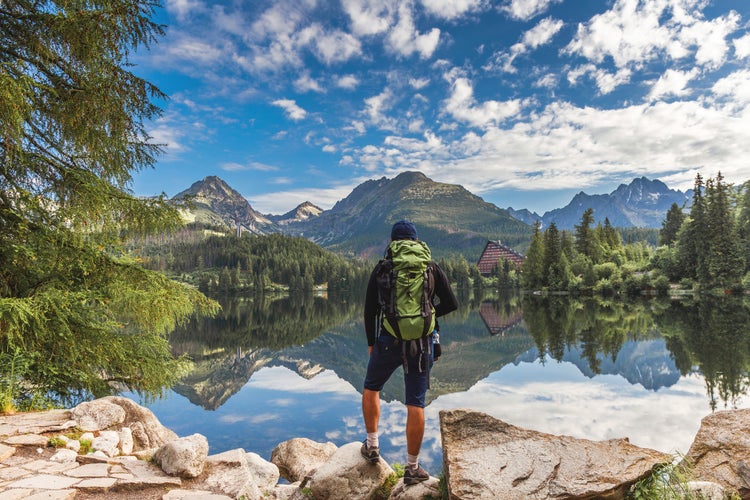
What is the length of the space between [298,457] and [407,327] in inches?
244

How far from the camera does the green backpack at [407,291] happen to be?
4828mm

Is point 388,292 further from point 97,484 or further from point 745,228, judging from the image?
point 745,228

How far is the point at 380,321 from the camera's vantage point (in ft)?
17.1

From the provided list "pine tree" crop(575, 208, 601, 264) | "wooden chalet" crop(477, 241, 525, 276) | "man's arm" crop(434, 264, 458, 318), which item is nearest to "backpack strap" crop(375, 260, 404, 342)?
"man's arm" crop(434, 264, 458, 318)

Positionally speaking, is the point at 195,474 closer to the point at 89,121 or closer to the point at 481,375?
the point at 89,121

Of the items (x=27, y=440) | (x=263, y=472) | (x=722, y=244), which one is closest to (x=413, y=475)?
(x=263, y=472)

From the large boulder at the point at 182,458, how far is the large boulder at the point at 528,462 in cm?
340

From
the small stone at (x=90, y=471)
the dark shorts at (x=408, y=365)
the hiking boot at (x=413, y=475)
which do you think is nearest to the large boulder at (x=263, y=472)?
the small stone at (x=90, y=471)

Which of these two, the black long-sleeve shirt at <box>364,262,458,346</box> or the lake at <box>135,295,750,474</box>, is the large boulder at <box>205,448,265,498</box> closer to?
the black long-sleeve shirt at <box>364,262,458,346</box>

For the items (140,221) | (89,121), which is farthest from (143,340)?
(89,121)

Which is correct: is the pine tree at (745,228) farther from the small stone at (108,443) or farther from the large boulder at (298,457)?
the small stone at (108,443)

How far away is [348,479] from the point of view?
5195mm

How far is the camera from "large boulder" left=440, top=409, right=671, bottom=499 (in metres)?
4.37

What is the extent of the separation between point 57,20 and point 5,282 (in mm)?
4775
